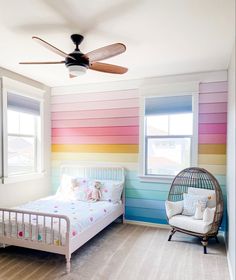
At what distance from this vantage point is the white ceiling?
213 centimetres

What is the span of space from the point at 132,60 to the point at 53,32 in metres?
1.26

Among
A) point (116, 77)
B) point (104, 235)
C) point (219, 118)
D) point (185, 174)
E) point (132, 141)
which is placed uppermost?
point (116, 77)

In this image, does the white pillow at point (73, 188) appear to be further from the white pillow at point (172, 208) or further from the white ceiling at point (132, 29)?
the white ceiling at point (132, 29)

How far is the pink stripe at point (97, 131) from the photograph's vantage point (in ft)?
14.8

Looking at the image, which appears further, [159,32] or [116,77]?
[116,77]

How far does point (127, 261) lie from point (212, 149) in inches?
87.1

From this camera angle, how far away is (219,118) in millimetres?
3896

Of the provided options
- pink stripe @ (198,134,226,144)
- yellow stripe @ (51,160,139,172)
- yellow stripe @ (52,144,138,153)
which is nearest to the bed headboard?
yellow stripe @ (51,160,139,172)

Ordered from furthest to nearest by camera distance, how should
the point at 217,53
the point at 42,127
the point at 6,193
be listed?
the point at 42,127 → the point at 6,193 → the point at 217,53

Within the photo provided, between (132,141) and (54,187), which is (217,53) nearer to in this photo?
(132,141)

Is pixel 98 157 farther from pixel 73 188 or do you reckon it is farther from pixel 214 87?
pixel 214 87

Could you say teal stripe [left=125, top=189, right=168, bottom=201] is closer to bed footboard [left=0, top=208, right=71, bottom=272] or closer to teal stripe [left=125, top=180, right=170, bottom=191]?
teal stripe [left=125, top=180, right=170, bottom=191]

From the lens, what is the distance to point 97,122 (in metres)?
4.73

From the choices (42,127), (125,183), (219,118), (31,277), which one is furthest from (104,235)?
(219,118)
